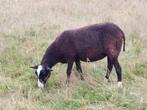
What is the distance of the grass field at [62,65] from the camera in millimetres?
7629

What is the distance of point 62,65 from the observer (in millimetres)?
9898

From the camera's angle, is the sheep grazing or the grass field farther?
the sheep grazing

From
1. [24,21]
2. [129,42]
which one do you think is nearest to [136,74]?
[129,42]

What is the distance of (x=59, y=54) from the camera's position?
9.01 metres

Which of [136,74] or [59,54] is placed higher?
[59,54]

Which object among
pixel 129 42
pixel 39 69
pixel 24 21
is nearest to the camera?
pixel 39 69

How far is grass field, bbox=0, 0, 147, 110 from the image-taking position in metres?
7.63

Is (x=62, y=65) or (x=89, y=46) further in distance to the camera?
(x=62, y=65)

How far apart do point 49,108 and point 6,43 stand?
4.13m

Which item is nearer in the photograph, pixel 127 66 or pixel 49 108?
pixel 49 108

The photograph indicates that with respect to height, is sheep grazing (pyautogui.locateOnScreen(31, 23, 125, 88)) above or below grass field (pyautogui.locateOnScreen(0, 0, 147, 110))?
above

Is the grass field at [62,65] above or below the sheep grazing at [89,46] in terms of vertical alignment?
below

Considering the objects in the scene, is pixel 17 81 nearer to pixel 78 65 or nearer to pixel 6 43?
pixel 78 65

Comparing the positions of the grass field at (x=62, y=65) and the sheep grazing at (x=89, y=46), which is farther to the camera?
the sheep grazing at (x=89, y=46)
